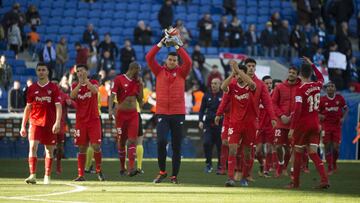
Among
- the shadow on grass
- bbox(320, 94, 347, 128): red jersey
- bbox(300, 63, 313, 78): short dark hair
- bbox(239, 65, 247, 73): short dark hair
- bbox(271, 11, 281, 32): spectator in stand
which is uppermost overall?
bbox(271, 11, 281, 32): spectator in stand

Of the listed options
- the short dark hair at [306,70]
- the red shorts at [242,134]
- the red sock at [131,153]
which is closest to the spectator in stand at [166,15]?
the red sock at [131,153]

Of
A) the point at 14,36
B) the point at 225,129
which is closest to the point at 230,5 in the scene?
the point at 14,36

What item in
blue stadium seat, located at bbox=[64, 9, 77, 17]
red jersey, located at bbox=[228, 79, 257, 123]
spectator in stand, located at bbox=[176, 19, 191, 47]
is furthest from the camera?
blue stadium seat, located at bbox=[64, 9, 77, 17]

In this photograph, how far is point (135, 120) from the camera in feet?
74.1

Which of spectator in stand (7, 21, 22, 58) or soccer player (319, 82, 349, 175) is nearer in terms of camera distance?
soccer player (319, 82, 349, 175)

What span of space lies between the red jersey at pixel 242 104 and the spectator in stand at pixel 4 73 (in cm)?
1343

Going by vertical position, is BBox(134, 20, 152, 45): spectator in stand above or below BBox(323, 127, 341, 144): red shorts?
above

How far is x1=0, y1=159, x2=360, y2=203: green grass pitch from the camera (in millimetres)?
16109

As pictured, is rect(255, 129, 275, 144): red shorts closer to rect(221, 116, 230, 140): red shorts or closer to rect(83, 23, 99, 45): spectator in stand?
rect(221, 116, 230, 140): red shorts

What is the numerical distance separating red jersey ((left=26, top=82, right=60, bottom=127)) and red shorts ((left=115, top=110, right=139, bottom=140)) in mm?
3360

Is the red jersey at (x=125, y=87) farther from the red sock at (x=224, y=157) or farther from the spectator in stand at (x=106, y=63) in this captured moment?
the spectator in stand at (x=106, y=63)

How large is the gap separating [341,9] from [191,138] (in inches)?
419

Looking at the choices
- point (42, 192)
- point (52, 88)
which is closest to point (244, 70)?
point (52, 88)

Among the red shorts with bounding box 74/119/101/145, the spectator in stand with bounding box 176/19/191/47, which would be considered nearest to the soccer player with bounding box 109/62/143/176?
the red shorts with bounding box 74/119/101/145
